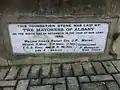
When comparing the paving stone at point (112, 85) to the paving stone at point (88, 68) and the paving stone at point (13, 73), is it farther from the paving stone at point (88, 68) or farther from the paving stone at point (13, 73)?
the paving stone at point (13, 73)

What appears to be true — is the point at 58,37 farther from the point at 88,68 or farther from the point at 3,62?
the point at 3,62

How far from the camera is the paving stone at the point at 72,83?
1.95m

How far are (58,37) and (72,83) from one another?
595mm

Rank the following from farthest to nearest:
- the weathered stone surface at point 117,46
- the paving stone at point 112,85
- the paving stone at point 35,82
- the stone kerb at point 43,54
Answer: the weathered stone surface at point 117,46 → the stone kerb at point 43,54 → the paving stone at point 35,82 → the paving stone at point 112,85

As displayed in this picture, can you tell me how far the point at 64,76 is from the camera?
85.2 inches

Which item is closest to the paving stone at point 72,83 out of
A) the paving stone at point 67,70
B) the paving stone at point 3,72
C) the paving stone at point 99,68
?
the paving stone at point 67,70

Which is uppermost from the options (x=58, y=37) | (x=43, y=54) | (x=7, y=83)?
(x=58, y=37)

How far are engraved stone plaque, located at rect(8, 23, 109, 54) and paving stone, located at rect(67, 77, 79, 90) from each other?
0.42 meters

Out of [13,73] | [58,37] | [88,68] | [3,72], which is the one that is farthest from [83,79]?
[3,72]

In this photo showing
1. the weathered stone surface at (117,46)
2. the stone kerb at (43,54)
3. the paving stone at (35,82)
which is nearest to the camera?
the paving stone at (35,82)

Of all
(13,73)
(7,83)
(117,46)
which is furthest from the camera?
(117,46)

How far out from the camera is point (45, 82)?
205cm

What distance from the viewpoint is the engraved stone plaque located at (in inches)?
87.3

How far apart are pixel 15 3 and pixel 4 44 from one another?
0.55m
